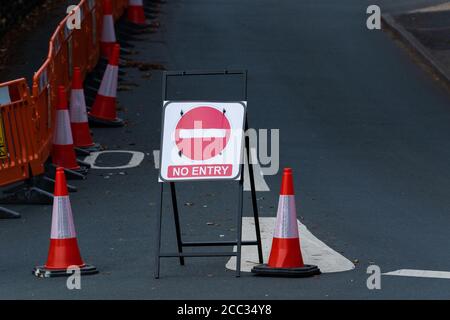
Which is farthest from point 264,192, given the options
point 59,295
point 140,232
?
point 59,295

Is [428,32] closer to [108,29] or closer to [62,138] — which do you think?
[108,29]

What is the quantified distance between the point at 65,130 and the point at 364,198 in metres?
3.53

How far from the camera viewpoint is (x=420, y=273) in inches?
403

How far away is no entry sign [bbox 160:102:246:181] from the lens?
10156 mm

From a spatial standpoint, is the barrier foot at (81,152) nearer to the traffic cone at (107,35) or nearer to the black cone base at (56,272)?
the traffic cone at (107,35)

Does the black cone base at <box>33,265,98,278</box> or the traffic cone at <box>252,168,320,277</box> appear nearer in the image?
the traffic cone at <box>252,168,320,277</box>

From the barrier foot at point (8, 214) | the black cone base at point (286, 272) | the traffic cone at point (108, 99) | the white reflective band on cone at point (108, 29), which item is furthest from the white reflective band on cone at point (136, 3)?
the black cone base at point (286, 272)

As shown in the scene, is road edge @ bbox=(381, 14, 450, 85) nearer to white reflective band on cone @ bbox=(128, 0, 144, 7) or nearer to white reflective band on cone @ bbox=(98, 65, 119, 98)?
white reflective band on cone @ bbox=(128, 0, 144, 7)

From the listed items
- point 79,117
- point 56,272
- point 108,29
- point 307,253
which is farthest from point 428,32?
point 56,272

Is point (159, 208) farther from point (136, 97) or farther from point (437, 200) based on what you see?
point (136, 97)

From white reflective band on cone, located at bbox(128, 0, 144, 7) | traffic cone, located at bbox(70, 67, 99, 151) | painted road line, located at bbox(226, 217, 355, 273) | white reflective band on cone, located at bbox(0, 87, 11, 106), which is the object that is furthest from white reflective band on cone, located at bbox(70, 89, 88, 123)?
white reflective band on cone, located at bbox(128, 0, 144, 7)

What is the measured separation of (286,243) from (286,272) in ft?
0.71

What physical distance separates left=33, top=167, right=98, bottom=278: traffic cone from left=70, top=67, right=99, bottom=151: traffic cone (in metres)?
6.00

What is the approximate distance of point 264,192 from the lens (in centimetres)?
1405
